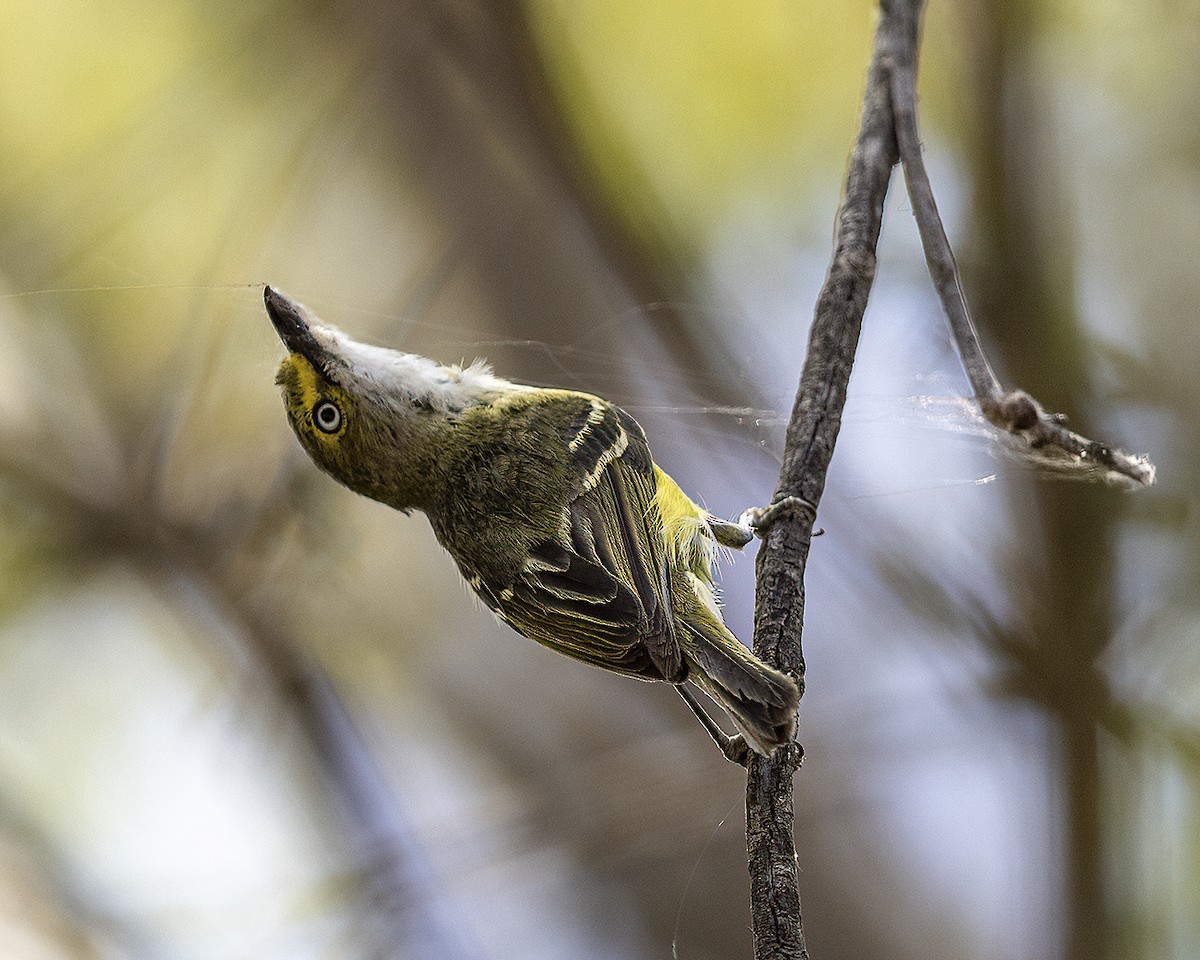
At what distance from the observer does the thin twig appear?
158cm

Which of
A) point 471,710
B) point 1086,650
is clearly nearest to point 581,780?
point 471,710

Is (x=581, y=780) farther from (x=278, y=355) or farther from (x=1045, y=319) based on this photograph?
(x=1045, y=319)

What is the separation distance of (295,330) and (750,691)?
4.45 feet

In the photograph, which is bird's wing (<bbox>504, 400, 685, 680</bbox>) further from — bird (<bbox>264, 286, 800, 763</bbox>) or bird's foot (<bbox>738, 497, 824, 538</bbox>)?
bird's foot (<bbox>738, 497, 824, 538</bbox>)

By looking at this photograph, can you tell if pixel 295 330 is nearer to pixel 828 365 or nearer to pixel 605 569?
pixel 605 569

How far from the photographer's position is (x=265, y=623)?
4.25m

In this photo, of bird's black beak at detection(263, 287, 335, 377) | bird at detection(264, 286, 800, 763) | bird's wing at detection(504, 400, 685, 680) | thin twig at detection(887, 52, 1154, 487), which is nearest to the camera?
thin twig at detection(887, 52, 1154, 487)

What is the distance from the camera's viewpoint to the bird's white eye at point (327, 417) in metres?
2.70

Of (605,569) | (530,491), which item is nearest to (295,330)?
(530,491)

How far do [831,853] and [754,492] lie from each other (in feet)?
4.94

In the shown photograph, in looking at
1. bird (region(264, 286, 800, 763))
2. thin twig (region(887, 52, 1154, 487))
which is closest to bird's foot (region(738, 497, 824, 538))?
bird (region(264, 286, 800, 763))

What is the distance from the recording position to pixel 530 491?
2.69 metres

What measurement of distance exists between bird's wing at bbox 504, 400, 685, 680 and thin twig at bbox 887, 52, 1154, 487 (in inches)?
33.4

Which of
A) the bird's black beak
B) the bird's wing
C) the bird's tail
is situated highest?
the bird's black beak
